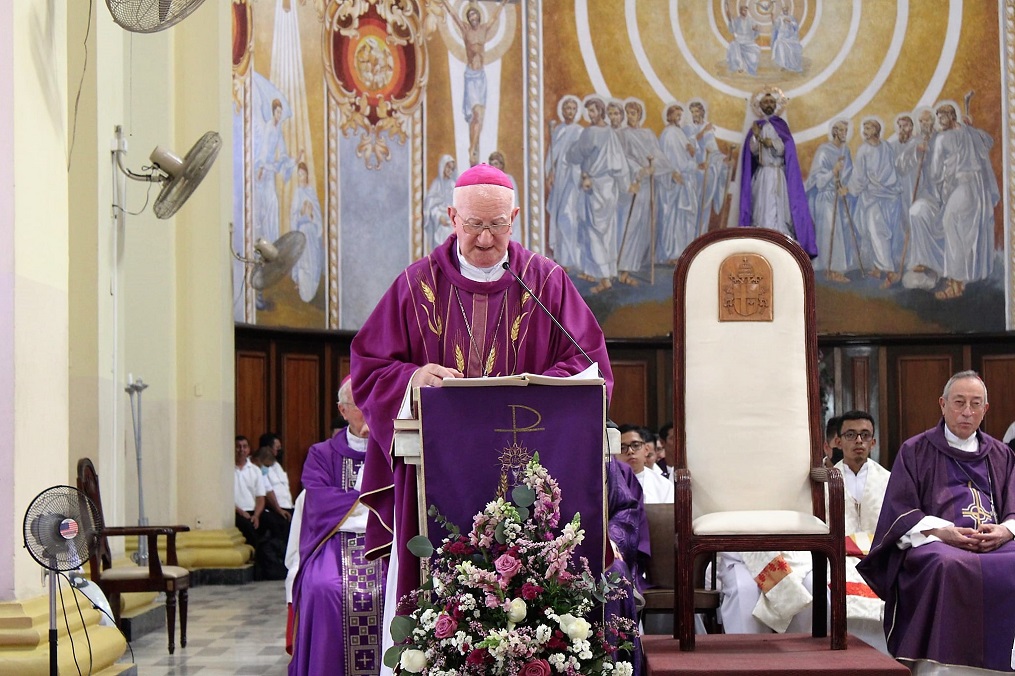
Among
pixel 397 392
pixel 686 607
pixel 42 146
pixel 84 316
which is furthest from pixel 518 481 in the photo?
pixel 84 316

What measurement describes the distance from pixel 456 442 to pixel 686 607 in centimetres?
151

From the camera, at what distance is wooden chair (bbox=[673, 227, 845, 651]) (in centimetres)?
499

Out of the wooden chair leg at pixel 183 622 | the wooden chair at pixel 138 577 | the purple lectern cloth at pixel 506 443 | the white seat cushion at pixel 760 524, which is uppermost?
the purple lectern cloth at pixel 506 443

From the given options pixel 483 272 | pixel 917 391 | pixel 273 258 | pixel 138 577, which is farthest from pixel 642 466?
pixel 917 391

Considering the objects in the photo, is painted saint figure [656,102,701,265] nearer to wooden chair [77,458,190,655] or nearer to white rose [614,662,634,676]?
wooden chair [77,458,190,655]

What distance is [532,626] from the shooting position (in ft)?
11.4

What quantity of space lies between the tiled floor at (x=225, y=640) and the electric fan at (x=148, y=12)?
3533mm

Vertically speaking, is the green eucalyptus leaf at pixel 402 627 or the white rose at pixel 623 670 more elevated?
the green eucalyptus leaf at pixel 402 627

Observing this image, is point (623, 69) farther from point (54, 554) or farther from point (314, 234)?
point (54, 554)

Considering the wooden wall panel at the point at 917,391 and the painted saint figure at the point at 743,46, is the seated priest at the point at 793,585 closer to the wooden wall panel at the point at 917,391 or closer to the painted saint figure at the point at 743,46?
the wooden wall panel at the point at 917,391

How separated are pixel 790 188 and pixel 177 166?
8269mm

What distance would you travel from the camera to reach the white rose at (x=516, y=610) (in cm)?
339

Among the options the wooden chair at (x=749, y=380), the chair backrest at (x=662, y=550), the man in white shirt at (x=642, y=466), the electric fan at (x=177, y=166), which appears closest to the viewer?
the wooden chair at (x=749, y=380)

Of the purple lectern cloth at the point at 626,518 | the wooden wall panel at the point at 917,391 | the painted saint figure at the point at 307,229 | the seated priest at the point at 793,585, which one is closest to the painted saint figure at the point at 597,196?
the painted saint figure at the point at 307,229
